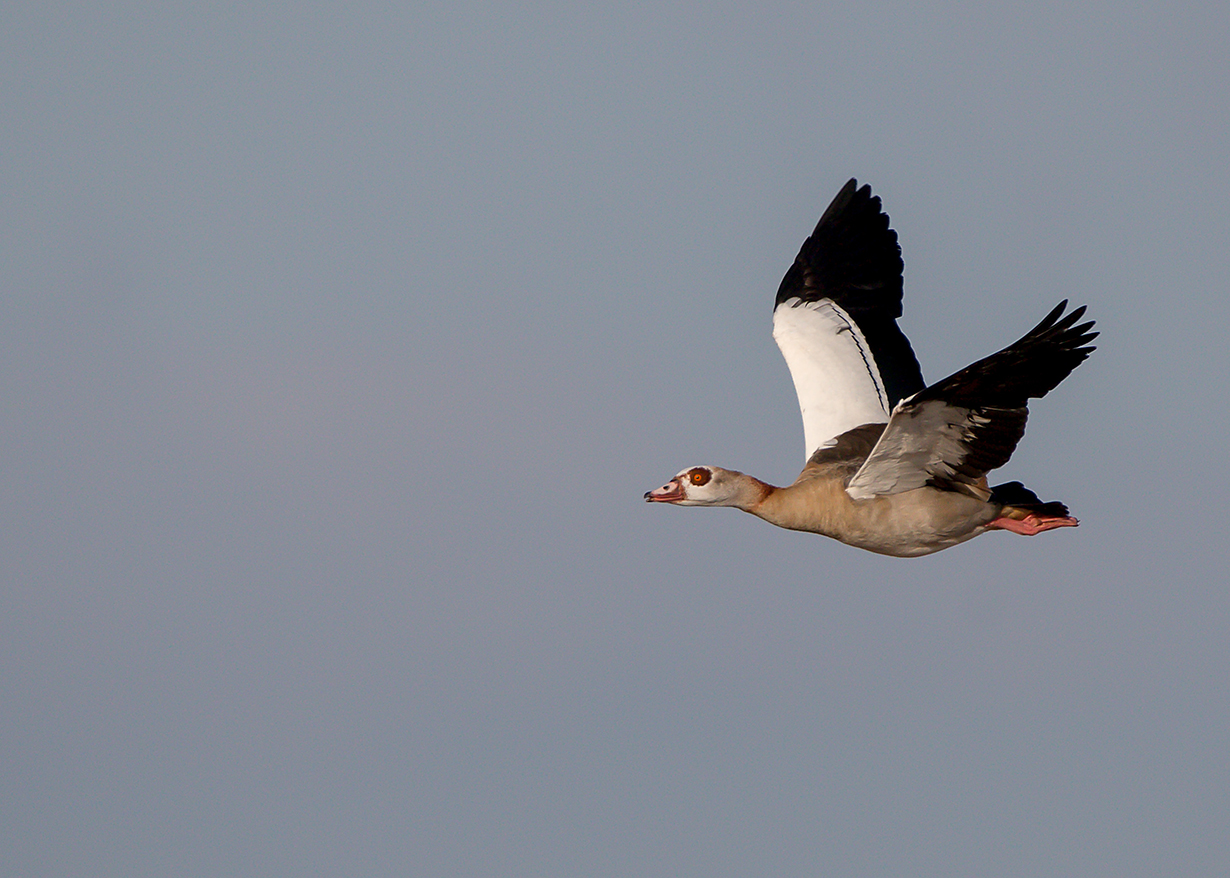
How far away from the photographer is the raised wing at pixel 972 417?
11.6 m

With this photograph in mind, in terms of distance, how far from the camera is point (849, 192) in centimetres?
1702

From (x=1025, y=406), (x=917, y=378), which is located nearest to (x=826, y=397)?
(x=917, y=378)

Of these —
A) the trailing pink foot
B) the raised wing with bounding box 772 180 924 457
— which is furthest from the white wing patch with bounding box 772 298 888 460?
the trailing pink foot

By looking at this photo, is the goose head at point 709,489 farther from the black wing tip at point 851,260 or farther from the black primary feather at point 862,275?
the black wing tip at point 851,260

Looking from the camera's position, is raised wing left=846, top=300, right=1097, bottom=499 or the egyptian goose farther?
the egyptian goose

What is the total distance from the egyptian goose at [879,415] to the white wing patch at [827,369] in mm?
13

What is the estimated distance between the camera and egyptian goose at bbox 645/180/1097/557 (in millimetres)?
12031

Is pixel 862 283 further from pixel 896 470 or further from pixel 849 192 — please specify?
pixel 896 470

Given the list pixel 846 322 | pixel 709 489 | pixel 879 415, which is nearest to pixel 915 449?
pixel 709 489

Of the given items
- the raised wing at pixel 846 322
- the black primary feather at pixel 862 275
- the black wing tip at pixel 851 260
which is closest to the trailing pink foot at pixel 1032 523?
the raised wing at pixel 846 322

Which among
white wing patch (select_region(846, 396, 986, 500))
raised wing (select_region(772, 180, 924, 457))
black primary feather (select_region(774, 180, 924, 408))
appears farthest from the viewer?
black primary feather (select_region(774, 180, 924, 408))

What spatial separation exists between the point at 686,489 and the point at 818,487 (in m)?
1.27

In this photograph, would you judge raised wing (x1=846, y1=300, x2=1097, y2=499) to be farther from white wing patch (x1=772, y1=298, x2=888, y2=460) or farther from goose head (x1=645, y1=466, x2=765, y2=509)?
white wing patch (x1=772, y1=298, x2=888, y2=460)

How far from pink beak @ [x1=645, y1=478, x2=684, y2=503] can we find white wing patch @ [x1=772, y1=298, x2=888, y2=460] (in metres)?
1.63
